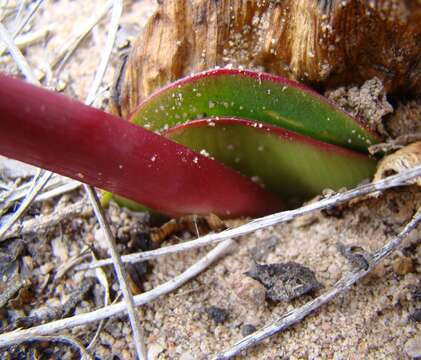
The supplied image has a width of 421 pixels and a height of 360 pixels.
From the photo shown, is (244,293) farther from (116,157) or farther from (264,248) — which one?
(116,157)

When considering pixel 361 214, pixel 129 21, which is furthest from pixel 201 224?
pixel 129 21

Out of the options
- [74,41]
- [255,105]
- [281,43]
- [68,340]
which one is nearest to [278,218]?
[255,105]

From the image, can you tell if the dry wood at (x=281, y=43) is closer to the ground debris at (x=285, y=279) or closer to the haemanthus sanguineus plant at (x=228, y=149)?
the haemanthus sanguineus plant at (x=228, y=149)

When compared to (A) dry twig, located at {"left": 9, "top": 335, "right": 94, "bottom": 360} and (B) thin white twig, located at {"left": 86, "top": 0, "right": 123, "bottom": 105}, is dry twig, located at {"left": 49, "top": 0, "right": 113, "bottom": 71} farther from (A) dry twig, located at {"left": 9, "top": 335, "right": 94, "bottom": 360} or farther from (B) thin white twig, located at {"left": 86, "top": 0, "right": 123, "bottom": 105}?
(A) dry twig, located at {"left": 9, "top": 335, "right": 94, "bottom": 360}

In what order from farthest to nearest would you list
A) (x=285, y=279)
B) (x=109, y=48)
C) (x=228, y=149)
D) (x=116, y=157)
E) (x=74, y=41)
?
1. (x=74, y=41)
2. (x=109, y=48)
3. (x=228, y=149)
4. (x=285, y=279)
5. (x=116, y=157)

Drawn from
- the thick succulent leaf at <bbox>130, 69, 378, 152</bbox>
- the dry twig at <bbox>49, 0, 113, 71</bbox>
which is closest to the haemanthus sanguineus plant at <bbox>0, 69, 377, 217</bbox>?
the thick succulent leaf at <bbox>130, 69, 378, 152</bbox>

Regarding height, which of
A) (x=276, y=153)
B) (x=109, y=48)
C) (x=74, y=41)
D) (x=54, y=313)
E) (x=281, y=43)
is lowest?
(x=54, y=313)
